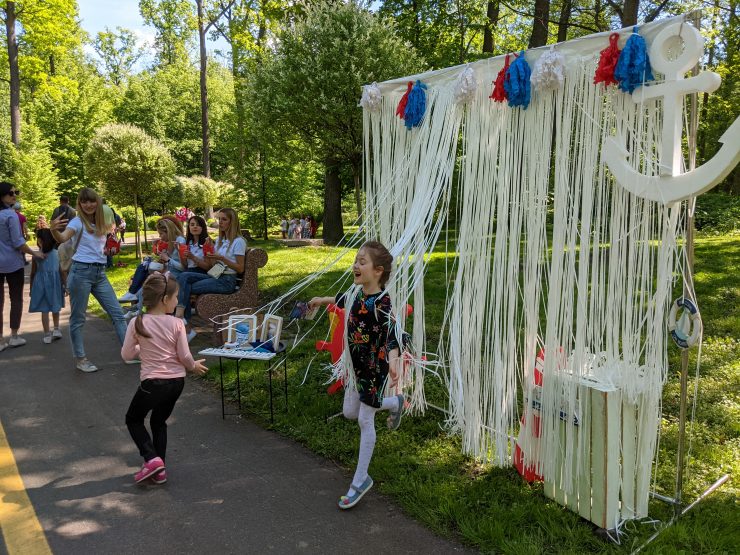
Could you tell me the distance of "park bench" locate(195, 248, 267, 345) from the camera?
5.67 m

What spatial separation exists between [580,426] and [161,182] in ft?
44.5

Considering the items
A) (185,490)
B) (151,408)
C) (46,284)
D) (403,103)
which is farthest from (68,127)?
(185,490)

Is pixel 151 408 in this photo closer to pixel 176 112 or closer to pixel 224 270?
pixel 224 270

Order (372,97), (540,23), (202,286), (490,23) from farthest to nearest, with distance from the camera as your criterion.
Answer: (490,23), (540,23), (202,286), (372,97)

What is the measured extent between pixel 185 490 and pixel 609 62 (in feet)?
10.7

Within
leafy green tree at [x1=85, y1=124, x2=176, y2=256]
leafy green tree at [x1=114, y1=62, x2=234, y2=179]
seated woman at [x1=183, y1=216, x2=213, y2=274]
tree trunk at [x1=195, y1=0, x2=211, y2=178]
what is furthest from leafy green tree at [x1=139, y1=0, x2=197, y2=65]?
seated woman at [x1=183, y1=216, x2=213, y2=274]

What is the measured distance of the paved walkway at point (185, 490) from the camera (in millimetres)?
2676

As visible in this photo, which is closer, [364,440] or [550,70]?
[550,70]

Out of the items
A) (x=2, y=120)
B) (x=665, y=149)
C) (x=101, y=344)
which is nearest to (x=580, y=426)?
(x=665, y=149)

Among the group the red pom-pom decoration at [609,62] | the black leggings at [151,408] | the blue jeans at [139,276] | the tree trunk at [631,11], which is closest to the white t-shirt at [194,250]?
the blue jeans at [139,276]

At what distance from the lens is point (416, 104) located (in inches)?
146

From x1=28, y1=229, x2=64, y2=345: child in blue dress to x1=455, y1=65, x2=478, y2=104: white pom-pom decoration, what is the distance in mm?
5223

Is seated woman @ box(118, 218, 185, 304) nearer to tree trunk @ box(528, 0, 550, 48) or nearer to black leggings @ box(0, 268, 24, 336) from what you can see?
black leggings @ box(0, 268, 24, 336)

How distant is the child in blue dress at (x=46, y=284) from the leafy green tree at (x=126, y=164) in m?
7.19
